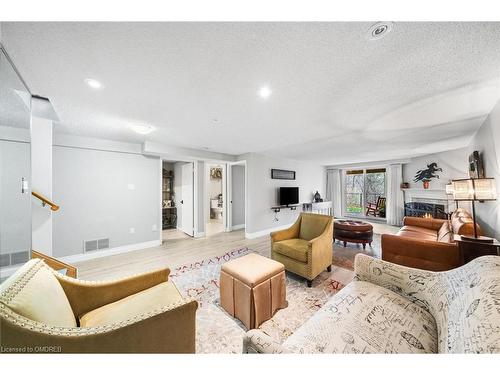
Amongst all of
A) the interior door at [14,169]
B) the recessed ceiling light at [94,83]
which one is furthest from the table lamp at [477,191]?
the interior door at [14,169]

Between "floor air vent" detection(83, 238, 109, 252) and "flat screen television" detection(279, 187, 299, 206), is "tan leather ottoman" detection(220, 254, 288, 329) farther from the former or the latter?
"flat screen television" detection(279, 187, 299, 206)

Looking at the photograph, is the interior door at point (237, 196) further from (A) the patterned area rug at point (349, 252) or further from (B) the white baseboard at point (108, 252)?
(A) the patterned area rug at point (349, 252)

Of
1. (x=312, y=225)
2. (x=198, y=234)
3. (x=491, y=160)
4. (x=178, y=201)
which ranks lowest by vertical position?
(x=198, y=234)

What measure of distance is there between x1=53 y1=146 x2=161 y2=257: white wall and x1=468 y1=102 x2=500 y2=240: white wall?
17.7 ft

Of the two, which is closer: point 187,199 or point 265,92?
point 265,92

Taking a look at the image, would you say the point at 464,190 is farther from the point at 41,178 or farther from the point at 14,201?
the point at 41,178

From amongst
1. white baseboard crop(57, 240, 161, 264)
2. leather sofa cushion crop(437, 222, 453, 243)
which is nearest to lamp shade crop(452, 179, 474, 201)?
leather sofa cushion crop(437, 222, 453, 243)

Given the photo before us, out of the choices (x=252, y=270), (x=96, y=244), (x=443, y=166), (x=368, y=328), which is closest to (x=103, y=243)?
(x=96, y=244)

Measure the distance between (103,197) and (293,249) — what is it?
3641 millimetres

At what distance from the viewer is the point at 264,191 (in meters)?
5.03

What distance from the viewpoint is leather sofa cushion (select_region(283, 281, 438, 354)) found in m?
0.93

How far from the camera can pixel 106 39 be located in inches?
42.9
